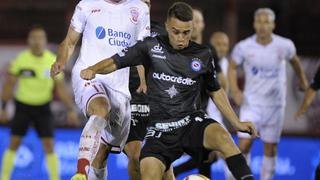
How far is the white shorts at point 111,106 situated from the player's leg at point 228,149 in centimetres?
101

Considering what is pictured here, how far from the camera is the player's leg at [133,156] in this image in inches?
311

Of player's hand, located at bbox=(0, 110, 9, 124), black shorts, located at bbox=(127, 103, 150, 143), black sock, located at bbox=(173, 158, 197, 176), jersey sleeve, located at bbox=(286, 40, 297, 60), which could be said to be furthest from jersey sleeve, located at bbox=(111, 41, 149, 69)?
player's hand, located at bbox=(0, 110, 9, 124)

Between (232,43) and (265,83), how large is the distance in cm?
335

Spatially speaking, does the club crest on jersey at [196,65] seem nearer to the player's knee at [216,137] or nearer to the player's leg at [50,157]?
the player's knee at [216,137]

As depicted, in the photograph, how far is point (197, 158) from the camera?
6953mm

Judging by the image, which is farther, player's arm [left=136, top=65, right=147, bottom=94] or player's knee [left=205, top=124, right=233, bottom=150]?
player's arm [left=136, top=65, right=147, bottom=94]

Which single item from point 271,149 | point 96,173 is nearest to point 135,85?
point 96,173

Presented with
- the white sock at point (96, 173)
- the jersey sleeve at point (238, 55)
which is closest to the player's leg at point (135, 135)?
the white sock at point (96, 173)

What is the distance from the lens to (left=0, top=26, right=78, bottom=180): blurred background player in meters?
11.5

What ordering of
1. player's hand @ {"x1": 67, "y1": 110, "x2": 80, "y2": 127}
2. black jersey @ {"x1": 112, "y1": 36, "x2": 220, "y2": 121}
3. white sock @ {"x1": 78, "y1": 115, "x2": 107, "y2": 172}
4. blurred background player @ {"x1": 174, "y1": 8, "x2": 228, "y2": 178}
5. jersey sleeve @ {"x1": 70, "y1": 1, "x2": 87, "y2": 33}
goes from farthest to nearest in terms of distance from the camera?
player's hand @ {"x1": 67, "y1": 110, "x2": 80, "y2": 127}, blurred background player @ {"x1": 174, "y1": 8, "x2": 228, "y2": 178}, jersey sleeve @ {"x1": 70, "y1": 1, "x2": 87, "y2": 33}, black jersey @ {"x1": 112, "y1": 36, "x2": 220, "y2": 121}, white sock @ {"x1": 78, "y1": 115, "x2": 107, "y2": 172}

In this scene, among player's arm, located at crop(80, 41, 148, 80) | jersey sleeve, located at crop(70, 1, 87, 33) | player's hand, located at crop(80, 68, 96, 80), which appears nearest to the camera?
player's hand, located at crop(80, 68, 96, 80)

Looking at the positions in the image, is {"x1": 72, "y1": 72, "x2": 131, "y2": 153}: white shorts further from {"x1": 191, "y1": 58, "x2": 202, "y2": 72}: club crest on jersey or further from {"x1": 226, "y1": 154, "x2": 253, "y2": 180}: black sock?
{"x1": 226, "y1": 154, "x2": 253, "y2": 180}: black sock

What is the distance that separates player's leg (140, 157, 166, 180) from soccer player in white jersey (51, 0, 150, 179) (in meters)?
0.55

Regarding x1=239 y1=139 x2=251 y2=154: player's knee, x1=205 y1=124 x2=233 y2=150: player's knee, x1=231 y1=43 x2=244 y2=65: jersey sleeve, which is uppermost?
x1=231 y1=43 x2=244 y2=65: jersey sleeve
